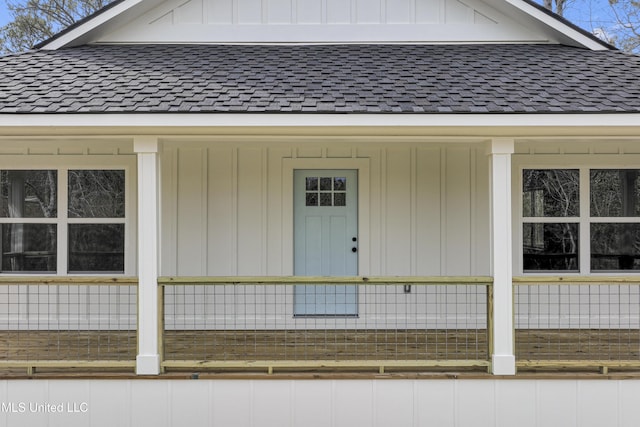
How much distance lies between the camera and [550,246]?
7.39 m

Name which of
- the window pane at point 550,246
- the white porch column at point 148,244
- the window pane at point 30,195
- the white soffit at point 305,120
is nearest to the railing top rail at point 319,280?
the white porch column at point 148,244

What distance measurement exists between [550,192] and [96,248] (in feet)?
19.1

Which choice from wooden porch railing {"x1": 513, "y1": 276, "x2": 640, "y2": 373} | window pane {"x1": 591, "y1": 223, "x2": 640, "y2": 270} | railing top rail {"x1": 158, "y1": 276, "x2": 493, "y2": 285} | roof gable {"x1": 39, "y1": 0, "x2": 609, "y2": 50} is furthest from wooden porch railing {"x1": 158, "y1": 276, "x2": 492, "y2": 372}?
roof gable {"x1": 39, "y1": 0, "x2": 609, "y2": 50}

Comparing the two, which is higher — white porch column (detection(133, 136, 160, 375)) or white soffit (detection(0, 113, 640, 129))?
Result: white soffit (detection(0, 113, 640, 129))

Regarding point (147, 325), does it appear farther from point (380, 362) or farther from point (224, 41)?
point (224, 41)

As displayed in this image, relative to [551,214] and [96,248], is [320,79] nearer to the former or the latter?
[551,214]

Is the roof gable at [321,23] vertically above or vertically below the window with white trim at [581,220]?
above

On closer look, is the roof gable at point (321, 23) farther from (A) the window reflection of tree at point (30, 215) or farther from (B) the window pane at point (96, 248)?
(B) the window pane at point (96, 248)

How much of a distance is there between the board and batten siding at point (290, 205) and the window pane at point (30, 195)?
1.42 metres

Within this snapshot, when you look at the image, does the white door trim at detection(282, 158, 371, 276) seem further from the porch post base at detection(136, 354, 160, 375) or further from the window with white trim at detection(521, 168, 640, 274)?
the porch post base at detection(136, 354, 160, 375)

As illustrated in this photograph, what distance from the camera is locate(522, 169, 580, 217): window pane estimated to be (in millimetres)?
7324

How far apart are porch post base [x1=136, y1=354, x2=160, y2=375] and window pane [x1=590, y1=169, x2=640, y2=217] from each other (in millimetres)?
5547

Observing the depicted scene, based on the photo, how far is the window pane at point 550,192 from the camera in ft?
24.0
